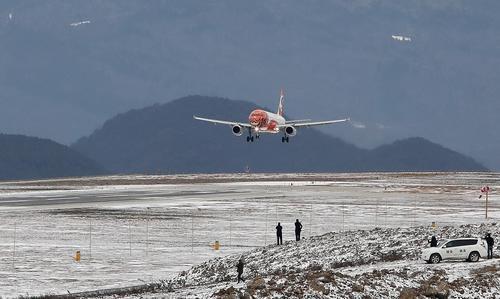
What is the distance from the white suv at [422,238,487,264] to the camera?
52.4 meters

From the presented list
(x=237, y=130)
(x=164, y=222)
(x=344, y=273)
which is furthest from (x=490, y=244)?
(x=237, y=130)

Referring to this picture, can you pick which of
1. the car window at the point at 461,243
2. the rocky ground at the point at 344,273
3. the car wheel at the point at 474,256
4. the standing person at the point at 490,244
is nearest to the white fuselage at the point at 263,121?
the rocky ground at the point at 344,273

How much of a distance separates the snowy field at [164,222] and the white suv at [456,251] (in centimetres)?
1485

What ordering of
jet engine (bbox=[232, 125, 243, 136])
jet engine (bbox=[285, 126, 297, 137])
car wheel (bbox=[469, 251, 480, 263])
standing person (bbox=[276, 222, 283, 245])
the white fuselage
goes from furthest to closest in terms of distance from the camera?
jet engine (bbox=[285, 126, 297, 137]), the white fuselage, jet engine (bbox=[232, 125, 243, 136]), standing person (bbox=[276, 222, 283, 245]), car wheel (bbox=[469, 251, 480, 263])

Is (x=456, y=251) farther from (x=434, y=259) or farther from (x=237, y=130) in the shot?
(x=237, y=130)

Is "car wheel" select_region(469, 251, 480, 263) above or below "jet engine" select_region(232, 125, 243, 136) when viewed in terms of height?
below

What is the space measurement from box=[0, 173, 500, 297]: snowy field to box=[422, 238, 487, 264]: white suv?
14853 mm

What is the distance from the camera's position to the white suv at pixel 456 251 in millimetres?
52375

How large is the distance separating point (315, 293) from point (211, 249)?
25.3 meters

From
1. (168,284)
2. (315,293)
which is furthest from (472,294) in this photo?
(168,284)

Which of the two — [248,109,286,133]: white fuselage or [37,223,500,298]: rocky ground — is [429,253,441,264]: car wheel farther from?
[248,109,286,133]: white fuselage

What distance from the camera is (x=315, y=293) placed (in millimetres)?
41594

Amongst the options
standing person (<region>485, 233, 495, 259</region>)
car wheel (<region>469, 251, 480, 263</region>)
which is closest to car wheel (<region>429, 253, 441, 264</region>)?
car wheel (<region>469, 251, 480, 263</region>)

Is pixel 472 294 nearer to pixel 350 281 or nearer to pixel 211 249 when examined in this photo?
pixel 350 281
